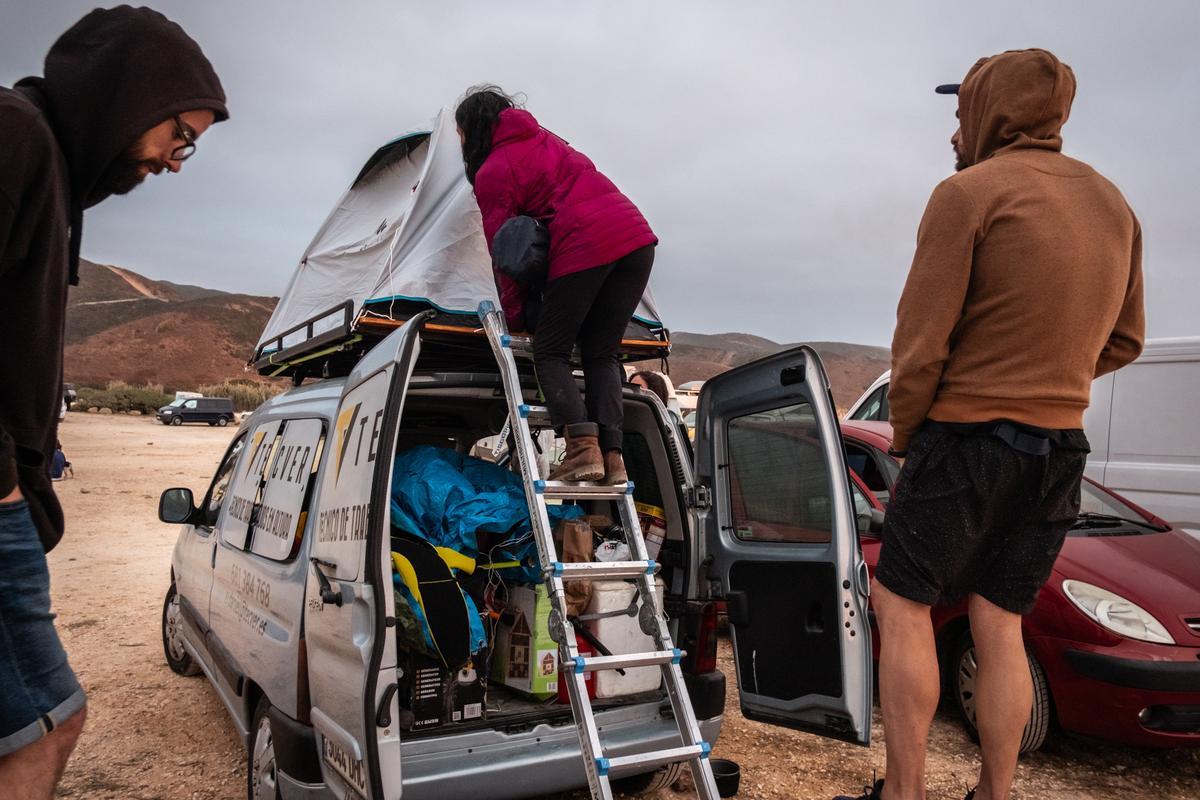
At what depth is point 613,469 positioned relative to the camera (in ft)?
10.5

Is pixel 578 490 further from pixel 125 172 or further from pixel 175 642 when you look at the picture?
pixel 175 642

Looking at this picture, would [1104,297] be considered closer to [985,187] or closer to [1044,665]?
[985,187]

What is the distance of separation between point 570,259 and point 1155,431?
5.05 meters

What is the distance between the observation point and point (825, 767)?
3.96m

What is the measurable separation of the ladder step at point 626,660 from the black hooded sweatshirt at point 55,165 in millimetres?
1535

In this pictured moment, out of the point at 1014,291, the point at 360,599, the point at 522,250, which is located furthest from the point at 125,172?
the point at 1014,291

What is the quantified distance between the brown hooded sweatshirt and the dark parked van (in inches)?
1615

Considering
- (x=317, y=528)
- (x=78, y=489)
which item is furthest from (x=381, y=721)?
(x=78, y=489)

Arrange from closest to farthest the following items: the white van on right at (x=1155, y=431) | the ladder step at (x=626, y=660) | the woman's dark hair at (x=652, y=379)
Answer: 1. the ladder step at (x=626, y=660)
2. the white van on right at (x=1155, y=431)
3. the woman's dark hair at (x=652, y=379)

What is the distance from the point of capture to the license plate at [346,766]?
2316mm

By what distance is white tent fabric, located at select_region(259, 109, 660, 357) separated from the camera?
3973 millimetres

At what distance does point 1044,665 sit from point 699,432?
197cm

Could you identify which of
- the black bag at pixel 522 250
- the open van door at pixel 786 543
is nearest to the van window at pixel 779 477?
the open van door at pixel 786 543

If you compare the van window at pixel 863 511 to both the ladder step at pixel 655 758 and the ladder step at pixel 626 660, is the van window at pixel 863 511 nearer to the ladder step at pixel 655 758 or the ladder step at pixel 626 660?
the ladder step at pixel 626 660
